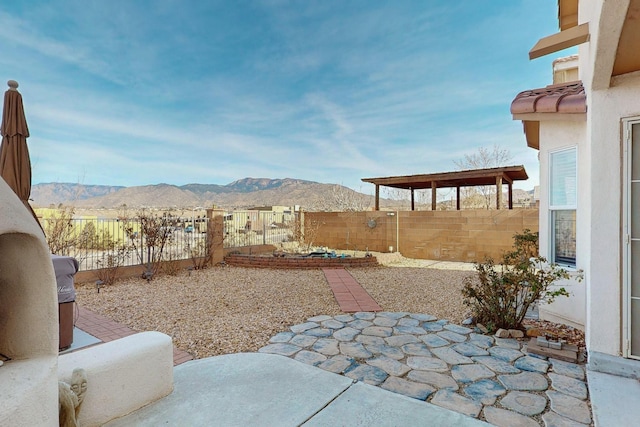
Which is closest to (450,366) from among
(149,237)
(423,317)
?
(423,317)

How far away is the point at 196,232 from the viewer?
10594 mm

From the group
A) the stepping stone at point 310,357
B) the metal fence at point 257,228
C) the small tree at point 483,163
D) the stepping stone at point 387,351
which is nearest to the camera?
the stepping stone at point 310,357

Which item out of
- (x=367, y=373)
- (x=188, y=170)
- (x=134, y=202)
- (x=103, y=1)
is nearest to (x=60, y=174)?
(x=103, y=1)

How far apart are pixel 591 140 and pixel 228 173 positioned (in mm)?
39278

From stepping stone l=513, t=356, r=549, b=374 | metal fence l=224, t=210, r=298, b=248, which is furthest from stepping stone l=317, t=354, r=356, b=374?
metal fence l=224, t=210, r=298, b=248

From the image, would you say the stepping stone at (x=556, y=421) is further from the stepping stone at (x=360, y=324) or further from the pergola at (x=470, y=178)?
the pergola at (x=470, y=178)

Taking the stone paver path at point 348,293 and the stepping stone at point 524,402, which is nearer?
the stepping stone at point 524,402

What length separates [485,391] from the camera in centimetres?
299

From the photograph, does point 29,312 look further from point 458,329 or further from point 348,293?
point 348,293

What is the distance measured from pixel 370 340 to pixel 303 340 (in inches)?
37.0

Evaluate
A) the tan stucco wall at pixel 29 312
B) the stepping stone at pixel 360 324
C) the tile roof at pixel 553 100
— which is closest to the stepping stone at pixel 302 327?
the stepping stone at pixel 360 324

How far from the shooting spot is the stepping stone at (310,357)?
3600 mm

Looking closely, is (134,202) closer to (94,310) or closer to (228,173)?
(228,173)

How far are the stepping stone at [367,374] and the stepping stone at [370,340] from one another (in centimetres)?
71
